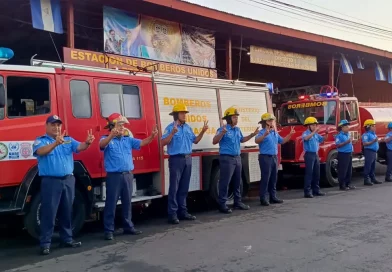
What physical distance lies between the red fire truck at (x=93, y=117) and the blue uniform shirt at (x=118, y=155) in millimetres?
417

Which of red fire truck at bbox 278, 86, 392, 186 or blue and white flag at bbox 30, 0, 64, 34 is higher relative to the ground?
blue and white flag at bbox 30, 0, 64, 34

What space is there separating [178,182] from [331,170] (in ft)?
19.6

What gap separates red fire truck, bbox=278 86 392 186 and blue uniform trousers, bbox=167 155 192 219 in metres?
4.81

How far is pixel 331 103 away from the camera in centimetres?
1261

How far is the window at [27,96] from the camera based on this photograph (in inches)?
237

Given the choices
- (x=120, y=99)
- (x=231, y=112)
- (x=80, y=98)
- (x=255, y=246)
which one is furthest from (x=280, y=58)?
(x=255, y=246)

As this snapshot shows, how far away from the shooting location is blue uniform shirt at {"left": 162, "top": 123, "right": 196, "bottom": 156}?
25.0 ft

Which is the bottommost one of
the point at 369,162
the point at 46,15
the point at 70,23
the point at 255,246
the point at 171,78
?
the point at 255,246

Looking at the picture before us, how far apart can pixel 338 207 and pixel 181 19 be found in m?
6.88

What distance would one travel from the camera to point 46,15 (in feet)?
32.6

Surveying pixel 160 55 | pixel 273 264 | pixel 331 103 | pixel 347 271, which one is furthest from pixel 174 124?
pixel 331 103

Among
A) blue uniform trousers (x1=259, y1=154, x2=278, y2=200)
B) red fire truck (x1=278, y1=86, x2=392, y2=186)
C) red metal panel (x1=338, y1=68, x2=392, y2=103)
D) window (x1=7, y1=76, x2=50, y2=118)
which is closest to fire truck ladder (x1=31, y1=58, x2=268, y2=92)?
window (x1=7, y1=76, x2=50, y2=118)

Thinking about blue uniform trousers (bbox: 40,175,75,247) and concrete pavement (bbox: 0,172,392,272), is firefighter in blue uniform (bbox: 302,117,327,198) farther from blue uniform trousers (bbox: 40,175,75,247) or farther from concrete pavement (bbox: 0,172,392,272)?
blue uniform trousers (bbox: 40,175,75,247)

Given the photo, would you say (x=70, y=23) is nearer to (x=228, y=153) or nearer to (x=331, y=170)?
(x=228, y=153)
